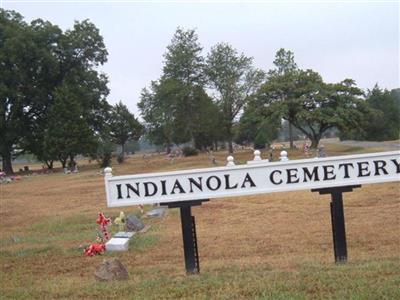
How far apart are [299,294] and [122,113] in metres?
60.2

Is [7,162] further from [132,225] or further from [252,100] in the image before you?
[132,225]

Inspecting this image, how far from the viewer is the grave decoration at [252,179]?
655 cm

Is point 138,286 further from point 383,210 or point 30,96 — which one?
point 30,96

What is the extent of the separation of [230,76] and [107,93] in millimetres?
12771

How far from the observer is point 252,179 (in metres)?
6.55

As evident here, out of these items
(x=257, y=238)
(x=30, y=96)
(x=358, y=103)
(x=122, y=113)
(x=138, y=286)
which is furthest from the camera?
(x=122, y=113)

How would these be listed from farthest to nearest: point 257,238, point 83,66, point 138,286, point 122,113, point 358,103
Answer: point 122,113, point 83,66, point 358,103, point 257,238, point 138,286

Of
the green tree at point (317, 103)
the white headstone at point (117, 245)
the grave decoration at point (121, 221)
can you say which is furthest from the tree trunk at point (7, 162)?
the white headstone at point (117, 245)

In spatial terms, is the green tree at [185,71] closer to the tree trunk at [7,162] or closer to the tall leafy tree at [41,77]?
the tall leafy tree at [41,77]

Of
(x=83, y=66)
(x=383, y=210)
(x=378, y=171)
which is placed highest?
(x=83, y=66)

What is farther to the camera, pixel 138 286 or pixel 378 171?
pixel 378 171

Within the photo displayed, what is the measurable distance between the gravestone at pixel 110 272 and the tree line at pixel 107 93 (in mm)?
39051

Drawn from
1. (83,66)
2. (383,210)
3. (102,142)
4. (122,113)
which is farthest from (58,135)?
(383,210)

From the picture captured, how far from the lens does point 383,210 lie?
534 inches
